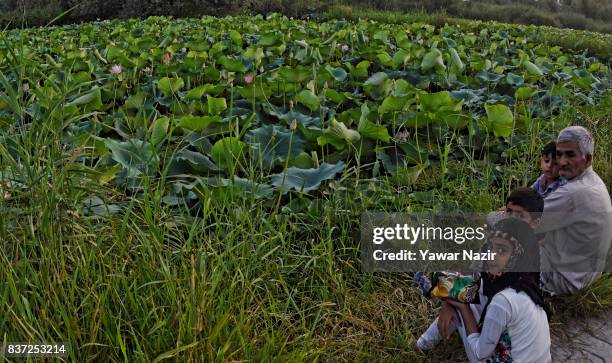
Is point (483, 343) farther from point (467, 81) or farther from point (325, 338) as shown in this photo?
point (467, 81)

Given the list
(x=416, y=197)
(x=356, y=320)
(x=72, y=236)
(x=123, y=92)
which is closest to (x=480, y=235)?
(x=416, y=197)

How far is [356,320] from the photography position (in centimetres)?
225

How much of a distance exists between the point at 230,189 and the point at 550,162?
1.26 meters

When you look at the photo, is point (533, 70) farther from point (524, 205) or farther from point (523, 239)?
point (523, 239)

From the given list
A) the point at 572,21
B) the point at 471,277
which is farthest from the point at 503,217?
the point at 572,21

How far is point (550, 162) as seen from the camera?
94.8 inches

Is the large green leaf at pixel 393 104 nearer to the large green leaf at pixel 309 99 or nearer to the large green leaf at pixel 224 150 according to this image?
the large green leaf at pixel 309 99

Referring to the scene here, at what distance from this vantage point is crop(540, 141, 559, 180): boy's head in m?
2.39

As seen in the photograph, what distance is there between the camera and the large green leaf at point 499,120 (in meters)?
3.41

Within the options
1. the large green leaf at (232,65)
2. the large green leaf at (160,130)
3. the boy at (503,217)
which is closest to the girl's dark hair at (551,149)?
the boy at (503,217)

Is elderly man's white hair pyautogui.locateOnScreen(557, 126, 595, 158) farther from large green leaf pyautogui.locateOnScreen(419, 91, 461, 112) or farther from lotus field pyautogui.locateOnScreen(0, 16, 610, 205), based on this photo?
large green leaf pyautogui.locateOnScreen(419, 91, 461, 112)

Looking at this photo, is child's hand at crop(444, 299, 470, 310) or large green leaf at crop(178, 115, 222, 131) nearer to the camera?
child's hand at crop(444, 299, 470, 310)

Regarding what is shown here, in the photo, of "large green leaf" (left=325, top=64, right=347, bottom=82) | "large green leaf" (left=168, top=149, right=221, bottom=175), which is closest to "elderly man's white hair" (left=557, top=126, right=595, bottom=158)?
"large green leaf" (left=168, top=149, right=221, bottom=175)

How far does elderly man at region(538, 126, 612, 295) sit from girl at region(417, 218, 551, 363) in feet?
1.48
